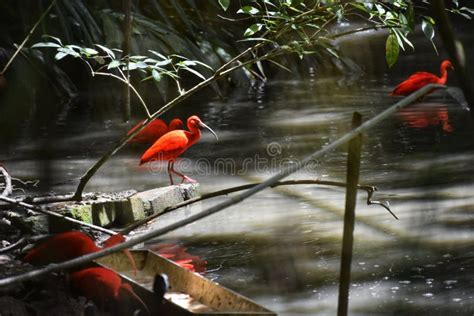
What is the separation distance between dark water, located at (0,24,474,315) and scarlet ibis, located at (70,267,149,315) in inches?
31.6

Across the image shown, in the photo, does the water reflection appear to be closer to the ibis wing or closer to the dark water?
the dark water

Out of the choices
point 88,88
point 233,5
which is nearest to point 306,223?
point 88,88

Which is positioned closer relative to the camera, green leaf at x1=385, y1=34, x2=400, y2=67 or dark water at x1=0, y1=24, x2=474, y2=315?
green leaf at x1=385, y1=34, x2=400, y2=67

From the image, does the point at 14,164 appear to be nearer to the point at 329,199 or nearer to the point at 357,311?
the point at 329,199

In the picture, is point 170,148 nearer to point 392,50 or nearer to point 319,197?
point 319,197

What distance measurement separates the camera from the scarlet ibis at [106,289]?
7.14ft

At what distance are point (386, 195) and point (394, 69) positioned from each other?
4.77 m

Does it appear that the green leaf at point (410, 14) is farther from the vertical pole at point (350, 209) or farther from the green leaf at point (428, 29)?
the vertical pole at point (350, 209)

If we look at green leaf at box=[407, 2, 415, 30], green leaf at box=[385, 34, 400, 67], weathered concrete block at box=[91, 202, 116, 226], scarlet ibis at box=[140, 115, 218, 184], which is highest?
green leaf at box=[407, 2, 415, 30]

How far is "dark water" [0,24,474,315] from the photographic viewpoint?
10.3 ft

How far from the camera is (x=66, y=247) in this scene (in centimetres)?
225

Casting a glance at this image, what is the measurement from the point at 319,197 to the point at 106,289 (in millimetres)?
2271

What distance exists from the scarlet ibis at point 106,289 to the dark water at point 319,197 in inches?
31.6

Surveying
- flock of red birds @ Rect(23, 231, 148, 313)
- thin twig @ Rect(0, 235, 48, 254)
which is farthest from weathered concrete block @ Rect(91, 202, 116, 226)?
flock of red birds @ Rect(23, 231, 148, 313)
